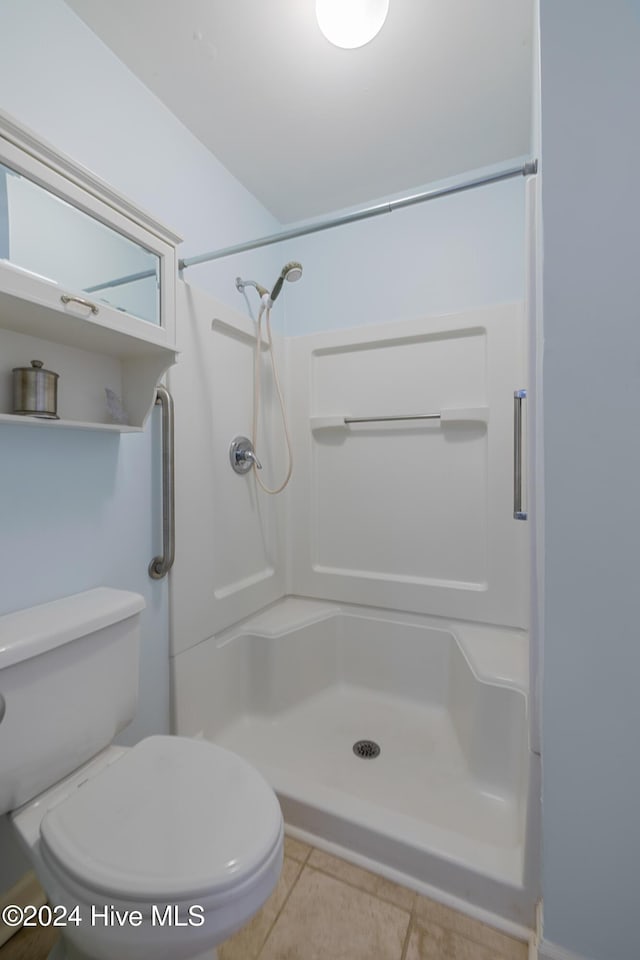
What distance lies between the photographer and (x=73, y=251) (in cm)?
94

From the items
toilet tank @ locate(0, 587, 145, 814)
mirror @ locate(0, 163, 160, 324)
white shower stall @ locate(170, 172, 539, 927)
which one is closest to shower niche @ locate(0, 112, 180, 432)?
mirror @ locate(0, 163, 160, 324)

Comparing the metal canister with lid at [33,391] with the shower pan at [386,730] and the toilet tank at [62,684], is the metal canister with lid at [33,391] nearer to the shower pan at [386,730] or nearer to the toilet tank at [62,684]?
the toilet tank at [62,684]

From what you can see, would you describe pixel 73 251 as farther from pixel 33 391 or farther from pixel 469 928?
→ pixel 469 928

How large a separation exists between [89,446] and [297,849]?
1.36 m

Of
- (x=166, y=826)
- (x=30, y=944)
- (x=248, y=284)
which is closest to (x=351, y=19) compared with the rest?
(x=248, y=284)

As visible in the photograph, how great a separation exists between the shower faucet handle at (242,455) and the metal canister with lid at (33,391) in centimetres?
79

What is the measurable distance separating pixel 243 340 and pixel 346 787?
5.94 ft

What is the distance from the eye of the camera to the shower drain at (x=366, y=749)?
155cm

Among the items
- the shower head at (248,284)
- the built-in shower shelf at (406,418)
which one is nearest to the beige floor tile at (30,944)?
the built-in shower shelf at (406,418)

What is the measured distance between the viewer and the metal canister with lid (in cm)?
94

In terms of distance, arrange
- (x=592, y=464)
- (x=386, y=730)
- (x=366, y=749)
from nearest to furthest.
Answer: (x=592, y=464)
(x=366, y=749)
(x=386, y=730)

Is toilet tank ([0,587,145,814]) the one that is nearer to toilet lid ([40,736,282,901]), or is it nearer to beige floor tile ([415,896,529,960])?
toilet lid ([40,736,282,901])

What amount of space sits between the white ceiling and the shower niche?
27.7 inches

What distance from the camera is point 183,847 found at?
2.40 feet
